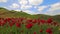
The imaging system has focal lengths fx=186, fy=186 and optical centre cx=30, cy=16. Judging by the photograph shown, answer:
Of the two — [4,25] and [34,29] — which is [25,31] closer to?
[34,29]

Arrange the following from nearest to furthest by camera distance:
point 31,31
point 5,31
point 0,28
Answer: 1. point 31,31
2. point 5,31
3. point 0,28

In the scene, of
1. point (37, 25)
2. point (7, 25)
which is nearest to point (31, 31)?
point (37, 25)

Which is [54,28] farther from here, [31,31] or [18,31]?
[18,31]

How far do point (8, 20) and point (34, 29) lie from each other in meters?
1.96

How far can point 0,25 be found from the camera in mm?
10578

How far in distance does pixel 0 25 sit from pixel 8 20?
54 cm

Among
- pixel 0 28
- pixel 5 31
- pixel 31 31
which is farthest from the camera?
pixel 0 28

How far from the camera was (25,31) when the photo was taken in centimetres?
920

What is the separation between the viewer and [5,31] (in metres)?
9.72

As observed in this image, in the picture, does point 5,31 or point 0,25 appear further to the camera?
point 0,25

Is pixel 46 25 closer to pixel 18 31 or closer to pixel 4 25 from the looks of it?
pixel 18 31

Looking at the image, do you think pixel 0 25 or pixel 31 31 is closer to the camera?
pixel 31 31

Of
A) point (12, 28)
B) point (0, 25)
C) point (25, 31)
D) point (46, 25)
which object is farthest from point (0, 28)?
point (46, 25)

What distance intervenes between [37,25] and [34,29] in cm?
56
